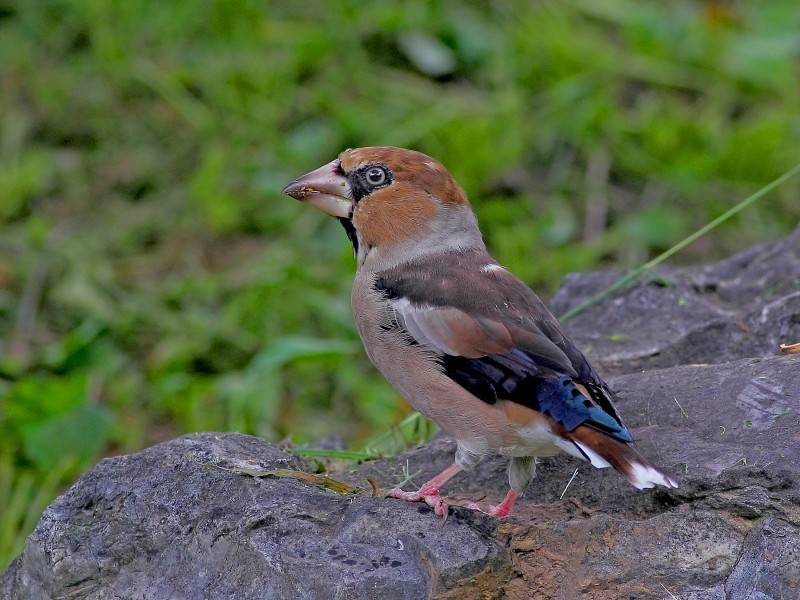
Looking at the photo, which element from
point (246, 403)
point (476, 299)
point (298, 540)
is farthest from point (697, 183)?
point (298, 540)

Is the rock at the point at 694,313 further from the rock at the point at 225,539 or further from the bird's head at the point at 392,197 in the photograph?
the rock at the point at 225,539

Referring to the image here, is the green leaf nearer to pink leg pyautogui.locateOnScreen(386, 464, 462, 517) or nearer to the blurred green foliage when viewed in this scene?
the blurred green foliage

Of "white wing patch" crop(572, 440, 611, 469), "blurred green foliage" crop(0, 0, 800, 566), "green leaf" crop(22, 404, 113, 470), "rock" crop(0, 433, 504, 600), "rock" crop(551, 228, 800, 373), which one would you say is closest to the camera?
"rock" crop(0, 433, 504, 600)

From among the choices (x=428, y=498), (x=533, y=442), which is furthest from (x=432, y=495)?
(x=533, y=442)

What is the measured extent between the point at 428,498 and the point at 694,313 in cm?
154

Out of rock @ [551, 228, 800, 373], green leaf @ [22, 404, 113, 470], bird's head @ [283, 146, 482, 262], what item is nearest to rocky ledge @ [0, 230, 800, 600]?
rock @ [551, 228, 800, 373]

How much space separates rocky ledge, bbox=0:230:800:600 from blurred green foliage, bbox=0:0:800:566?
183 centimetres

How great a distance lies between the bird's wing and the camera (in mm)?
3318

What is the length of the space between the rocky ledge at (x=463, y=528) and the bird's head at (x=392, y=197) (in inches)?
31.3

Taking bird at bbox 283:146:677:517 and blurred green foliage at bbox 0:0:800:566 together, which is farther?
blurred green foliage at bbox 0:0:800:566

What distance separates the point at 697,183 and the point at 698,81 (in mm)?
972

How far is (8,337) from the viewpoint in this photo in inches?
241

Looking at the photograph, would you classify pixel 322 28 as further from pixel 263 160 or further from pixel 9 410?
pixel 9 410

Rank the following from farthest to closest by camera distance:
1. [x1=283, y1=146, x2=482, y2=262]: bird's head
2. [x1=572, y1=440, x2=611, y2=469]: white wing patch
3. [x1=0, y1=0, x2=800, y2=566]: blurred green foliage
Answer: [x1=0, y1=0, x2=800, y2=566]: blurred green foliage → [x1=283, y1=146, x2=482, y2=262]: bird's head → [x1=572, y1=440, x2=611, y2=469]: white wing patch
